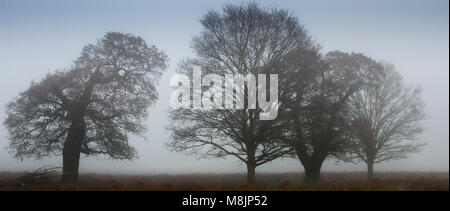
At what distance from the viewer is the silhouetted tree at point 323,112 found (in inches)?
642

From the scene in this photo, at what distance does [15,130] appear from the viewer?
16719 millimetres

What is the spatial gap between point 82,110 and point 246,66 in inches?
339

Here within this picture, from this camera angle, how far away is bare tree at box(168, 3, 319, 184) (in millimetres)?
16047

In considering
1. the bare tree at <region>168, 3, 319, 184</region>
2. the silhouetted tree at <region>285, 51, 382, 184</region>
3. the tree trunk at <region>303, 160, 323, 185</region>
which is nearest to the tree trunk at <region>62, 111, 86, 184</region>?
the bare tree at <region>168, 3, 319, 184</region>

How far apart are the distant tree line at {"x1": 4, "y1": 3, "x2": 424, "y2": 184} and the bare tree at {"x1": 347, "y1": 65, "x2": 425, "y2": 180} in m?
1.57

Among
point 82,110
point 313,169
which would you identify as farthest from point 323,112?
point 82,110

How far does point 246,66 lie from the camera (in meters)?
16.5

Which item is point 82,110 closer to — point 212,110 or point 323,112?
point 212,110

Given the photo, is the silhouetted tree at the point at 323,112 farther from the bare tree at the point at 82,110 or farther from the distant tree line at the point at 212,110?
the bare tree at the point at 82,110

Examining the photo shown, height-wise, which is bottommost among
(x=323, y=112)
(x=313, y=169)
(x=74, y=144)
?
(x=313, y=169)

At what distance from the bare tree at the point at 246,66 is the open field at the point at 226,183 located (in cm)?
159

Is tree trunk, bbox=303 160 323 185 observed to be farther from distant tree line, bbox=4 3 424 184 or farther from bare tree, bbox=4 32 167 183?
bare tree, bbox=4 32 167 183

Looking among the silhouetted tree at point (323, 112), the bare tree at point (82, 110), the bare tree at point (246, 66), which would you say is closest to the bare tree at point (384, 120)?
the silhouetted tree at point (323, 112)
